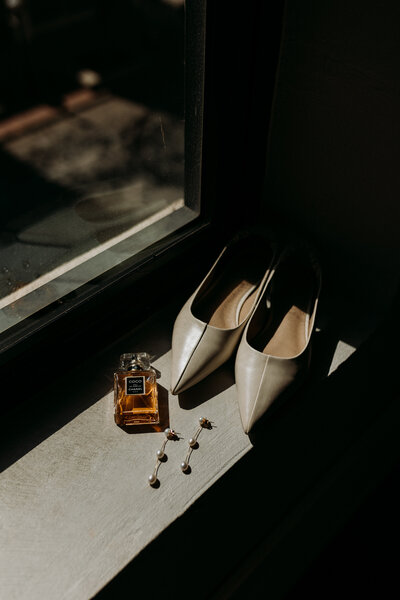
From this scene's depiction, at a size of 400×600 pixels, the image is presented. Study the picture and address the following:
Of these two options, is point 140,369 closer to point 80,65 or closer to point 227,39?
point 227,39

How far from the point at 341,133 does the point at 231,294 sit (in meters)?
0.27

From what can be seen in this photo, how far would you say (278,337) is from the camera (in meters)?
0.78

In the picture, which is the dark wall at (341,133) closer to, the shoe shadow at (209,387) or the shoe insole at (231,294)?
the shoe insole at (231,294)

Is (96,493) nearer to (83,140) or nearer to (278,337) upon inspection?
(278,337)

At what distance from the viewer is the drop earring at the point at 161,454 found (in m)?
0.64

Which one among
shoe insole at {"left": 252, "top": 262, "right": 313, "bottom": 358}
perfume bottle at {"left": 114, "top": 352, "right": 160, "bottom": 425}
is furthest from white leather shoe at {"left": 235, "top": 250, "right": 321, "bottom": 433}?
perfume bottle at {"left": 114, "top": 352, "right": 160, "bottom": 425}

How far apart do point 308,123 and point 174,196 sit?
223 mm

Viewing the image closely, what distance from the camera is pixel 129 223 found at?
2.76 feet

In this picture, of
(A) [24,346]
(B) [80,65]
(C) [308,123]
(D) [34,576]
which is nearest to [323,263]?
(C) [308,123]

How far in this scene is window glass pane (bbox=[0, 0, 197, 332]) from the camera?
2.53ft

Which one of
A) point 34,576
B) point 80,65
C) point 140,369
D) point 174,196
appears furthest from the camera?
point 80,65

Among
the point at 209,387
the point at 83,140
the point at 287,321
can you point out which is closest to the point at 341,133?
the point at 287,321

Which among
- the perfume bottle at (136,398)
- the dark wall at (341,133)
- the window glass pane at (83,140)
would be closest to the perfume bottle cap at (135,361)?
the perfume bottle at (136,398)

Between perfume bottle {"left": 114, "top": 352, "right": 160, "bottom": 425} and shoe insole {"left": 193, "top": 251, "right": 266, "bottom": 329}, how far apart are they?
0.45 ft
